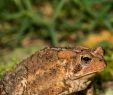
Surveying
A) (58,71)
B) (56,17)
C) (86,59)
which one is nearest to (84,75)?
(86,59)

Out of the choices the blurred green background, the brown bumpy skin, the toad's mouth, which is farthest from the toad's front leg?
the blurred green background

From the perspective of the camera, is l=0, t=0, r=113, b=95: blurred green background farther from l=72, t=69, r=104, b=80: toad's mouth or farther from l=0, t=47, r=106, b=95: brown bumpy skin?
l=72, t=69, r=104, b=80: toad's mouth

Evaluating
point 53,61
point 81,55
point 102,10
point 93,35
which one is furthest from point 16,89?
point 93,35

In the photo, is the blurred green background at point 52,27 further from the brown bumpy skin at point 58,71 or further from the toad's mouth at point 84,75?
the toad's mouth at point 84,75

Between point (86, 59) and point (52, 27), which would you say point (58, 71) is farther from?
point (52, 27)

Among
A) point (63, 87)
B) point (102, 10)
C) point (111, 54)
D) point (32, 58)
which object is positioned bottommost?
point (63, 87)

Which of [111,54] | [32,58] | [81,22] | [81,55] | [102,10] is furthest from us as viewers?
[81,22]

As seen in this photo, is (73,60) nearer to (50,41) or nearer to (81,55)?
(81,55)
